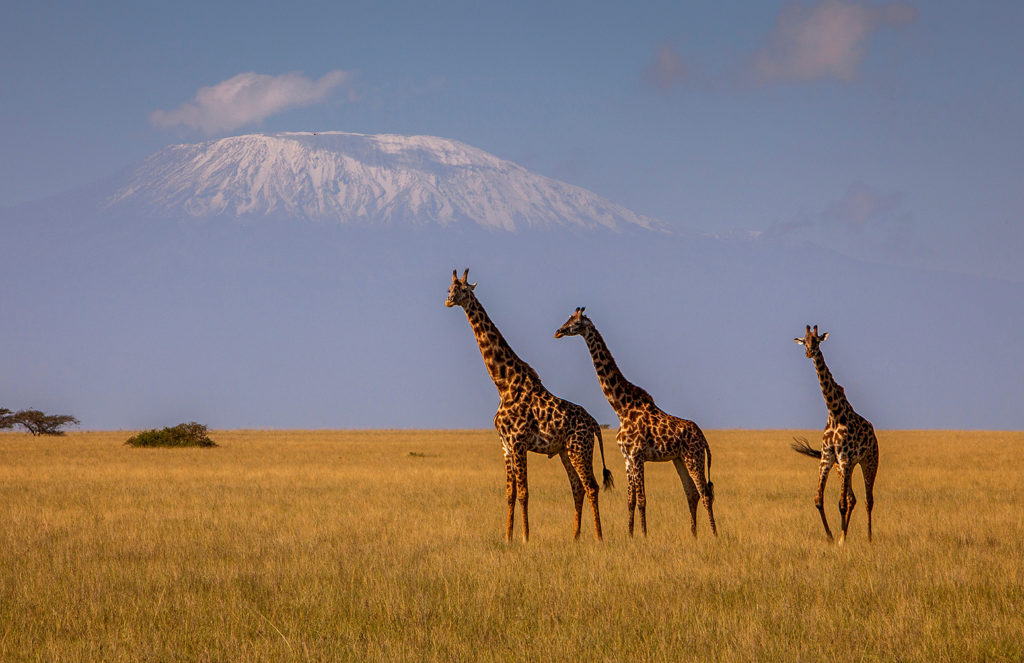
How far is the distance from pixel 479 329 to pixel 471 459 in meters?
24.5

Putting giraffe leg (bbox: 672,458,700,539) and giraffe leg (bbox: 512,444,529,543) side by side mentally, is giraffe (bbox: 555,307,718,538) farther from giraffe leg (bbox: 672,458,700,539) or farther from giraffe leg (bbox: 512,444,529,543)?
giraffe leg (bbox: 512,444,529,543)

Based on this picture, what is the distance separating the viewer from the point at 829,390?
1397 centimetres

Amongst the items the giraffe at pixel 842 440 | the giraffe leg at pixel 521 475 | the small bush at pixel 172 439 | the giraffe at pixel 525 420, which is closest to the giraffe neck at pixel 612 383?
the giraffe at pixel 525 420

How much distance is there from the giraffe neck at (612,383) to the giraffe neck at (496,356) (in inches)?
35.7

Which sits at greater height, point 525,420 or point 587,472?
point 525,420

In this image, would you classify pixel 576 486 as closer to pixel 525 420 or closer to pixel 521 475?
pixel 521 475

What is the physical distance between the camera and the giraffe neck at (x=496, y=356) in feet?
45.6

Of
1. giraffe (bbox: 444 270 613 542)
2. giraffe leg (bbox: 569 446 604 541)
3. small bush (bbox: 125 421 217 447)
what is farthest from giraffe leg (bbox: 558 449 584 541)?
small bush (bbox: 125 421 217 447)

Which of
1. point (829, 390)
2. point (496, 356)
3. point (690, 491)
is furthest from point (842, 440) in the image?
point (496, 356)

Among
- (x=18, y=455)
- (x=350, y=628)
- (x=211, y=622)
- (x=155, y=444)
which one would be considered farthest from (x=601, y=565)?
(x=155, y=444)

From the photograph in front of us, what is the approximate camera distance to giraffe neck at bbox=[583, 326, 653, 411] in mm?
13969

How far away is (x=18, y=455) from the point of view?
37125mm

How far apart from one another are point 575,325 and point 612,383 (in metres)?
1.08

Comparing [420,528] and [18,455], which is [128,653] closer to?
[420,528]
